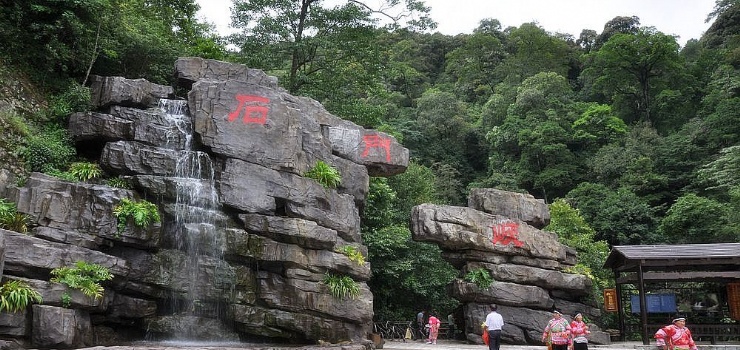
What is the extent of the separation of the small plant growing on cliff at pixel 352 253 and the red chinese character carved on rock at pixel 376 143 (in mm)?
3656

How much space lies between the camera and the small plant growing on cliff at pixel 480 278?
17.8 metres

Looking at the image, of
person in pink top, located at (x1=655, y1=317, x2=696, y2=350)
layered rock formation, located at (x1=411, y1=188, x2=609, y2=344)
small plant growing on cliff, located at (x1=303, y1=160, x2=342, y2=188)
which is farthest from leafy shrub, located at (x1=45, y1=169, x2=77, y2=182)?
person in pink top, located at (x1=655, y1=317, x2=696, y2=350)

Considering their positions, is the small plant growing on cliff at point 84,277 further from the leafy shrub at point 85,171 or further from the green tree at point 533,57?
the green tree at point 533,57

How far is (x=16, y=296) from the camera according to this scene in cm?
1026

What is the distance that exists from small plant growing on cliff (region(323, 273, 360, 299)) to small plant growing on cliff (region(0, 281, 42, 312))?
6.61 m

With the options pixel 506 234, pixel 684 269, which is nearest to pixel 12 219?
pixel 506 234

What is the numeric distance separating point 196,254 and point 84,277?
2667mm

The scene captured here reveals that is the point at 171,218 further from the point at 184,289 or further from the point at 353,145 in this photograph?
the point at 353,145

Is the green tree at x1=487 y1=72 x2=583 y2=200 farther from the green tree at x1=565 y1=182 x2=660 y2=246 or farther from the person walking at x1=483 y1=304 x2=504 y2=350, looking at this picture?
the person walking at x1=483 y1=304 x2=504 y2=350

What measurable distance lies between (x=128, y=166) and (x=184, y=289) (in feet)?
11.3

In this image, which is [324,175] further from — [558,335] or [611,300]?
[611,300]

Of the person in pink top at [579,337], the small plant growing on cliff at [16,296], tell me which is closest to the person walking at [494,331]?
the person in pink top at [579,337]

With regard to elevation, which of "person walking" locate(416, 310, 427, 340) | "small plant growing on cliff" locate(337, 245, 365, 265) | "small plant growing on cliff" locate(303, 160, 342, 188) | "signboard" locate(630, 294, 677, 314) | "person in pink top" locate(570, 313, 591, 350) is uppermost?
"small plant growing on cliff" locate(303, 160, 342, 188)

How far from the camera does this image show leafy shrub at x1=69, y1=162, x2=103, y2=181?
45.2ft
